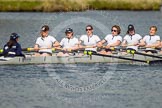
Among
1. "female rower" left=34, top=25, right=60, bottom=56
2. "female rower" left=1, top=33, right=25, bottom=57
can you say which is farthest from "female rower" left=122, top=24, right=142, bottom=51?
"female rower" left=1, top=33, right=25, bottom=57

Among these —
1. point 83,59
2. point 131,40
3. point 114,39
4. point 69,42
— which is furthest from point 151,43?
point 69,42

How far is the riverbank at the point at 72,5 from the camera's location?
78312mm

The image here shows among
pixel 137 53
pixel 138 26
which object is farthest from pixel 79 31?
pixel 137 53

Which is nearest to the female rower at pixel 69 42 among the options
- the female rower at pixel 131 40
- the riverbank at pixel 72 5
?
the female rower at pixel 131 40

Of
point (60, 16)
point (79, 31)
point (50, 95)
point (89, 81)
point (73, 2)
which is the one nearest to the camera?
point (50, 95)

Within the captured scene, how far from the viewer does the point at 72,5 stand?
80188 millimetres

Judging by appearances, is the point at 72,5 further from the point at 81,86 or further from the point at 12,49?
the point at 81,86

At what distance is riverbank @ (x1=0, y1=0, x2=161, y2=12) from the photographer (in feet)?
257

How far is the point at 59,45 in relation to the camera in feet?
A: 107

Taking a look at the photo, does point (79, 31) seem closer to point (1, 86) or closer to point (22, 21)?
point (22, 21)

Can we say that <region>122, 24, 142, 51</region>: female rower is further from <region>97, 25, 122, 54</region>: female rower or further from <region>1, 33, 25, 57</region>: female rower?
<region>1, 33, 25, 57</region>: female rower

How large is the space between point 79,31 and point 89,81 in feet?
102

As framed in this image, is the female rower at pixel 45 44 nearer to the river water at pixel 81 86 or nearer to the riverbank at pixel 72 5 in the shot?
the river water at pixel 81 86

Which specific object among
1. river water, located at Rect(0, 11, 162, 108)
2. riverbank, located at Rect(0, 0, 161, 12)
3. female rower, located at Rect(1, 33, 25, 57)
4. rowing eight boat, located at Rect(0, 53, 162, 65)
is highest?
riverbank, located at Rect(0, 0, 161, 12)
